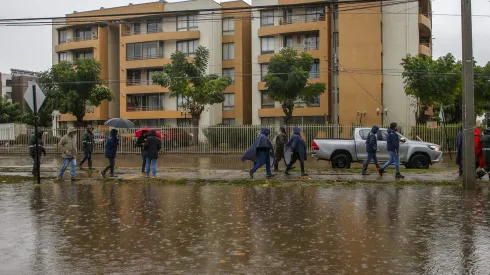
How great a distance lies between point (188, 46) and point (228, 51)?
3.86 m

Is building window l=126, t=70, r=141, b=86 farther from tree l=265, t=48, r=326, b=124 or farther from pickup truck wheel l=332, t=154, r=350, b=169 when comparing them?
pickup truck wheel l=332, t=154, r=350, b=169

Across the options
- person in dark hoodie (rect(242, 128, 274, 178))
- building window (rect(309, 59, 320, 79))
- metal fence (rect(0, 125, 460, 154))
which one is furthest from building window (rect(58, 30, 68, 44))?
person in dark hoodie (rect(242, 128, 274, 178))

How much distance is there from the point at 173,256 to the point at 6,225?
3812 millimetres

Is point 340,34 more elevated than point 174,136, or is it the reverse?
point 340,34

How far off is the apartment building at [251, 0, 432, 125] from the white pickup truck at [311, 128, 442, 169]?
21522 millimetres

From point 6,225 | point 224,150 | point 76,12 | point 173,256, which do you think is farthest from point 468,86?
point 76,12

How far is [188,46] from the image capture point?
47812 mm

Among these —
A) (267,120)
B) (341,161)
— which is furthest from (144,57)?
(341,161)

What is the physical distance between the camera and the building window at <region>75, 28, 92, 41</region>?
5286cm

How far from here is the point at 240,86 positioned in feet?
156

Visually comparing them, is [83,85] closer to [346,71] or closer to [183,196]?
[346,71]

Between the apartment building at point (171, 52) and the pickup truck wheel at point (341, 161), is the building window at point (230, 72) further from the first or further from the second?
the pickup truck wheel at point (341, 161)

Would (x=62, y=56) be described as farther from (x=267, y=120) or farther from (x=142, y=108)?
(x=267, y=120)

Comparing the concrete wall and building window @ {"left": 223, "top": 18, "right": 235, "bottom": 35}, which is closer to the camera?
the concrete wall
